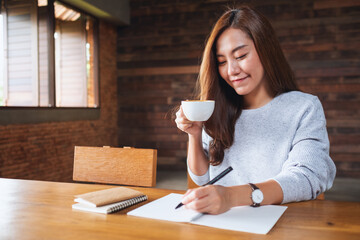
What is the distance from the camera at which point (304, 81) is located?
15.6 feet

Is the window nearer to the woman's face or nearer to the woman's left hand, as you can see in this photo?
the woman's face

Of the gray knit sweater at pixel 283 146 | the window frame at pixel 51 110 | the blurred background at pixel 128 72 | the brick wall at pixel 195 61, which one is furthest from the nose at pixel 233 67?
the brick wall at pixel 195 61

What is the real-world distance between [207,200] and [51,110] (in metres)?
3.59

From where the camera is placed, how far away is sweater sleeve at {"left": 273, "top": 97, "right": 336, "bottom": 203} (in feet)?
2.96

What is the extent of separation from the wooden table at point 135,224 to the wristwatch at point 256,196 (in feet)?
0.23

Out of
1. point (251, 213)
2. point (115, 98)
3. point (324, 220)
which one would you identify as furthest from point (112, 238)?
point (115, 98)

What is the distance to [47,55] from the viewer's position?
387 cm

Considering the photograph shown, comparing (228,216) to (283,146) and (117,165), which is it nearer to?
(283,146)

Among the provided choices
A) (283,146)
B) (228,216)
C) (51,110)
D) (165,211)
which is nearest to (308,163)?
(283,146)

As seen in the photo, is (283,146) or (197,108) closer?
(197,108)

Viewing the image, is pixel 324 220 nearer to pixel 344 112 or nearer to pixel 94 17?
pixel 344 112

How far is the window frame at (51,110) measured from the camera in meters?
3.36

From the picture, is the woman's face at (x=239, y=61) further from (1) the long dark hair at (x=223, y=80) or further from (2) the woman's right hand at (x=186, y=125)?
(2) the woman's right hand at (x=186, y=125)

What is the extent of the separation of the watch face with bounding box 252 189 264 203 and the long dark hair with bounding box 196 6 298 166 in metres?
0.42
